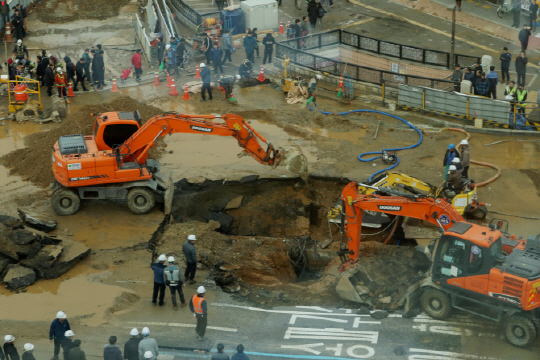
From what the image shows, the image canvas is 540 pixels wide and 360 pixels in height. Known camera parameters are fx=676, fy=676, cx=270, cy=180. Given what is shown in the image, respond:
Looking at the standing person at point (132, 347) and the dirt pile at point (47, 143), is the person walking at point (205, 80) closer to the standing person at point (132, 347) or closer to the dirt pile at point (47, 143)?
the dirt pile at point (47, 143)

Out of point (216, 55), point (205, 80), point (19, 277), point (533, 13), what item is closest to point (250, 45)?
point (216, 55)

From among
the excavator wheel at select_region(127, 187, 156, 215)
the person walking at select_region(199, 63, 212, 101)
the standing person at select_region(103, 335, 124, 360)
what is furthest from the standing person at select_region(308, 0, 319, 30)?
the standing person at select_region(103, 335, 124, 360)

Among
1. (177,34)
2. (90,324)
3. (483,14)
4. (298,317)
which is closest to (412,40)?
(483,14)

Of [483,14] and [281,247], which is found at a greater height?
[483,14]

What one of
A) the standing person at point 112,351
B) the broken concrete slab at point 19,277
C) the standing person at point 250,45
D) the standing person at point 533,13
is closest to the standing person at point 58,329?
the standing person at point 112,351

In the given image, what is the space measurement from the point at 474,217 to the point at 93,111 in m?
14.7

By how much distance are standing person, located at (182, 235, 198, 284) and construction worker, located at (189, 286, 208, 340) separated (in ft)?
6.35

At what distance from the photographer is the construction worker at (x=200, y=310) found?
14031 millimetres

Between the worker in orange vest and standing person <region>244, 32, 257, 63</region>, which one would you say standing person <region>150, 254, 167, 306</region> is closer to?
the worker in orange vest

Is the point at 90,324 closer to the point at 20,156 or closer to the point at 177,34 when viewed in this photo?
the point at 20,156

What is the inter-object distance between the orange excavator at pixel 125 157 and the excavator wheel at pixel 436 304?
6791mm

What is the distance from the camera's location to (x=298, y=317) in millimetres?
15312

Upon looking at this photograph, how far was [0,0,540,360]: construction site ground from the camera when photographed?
14422 mm

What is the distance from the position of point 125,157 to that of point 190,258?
4885 mm
